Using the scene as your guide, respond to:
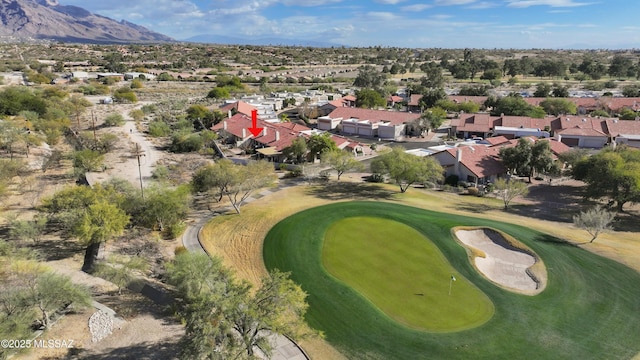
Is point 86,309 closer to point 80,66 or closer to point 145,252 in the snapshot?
point 145,252

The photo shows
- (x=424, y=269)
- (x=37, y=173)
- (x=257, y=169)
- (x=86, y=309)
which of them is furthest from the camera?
(x=37, y=173)

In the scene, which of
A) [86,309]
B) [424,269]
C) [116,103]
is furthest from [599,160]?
[116,103]

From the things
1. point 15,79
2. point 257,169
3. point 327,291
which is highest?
point 15,79

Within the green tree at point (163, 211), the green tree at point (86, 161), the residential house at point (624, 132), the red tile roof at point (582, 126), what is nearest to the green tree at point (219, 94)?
the green tree at point (86, 161)

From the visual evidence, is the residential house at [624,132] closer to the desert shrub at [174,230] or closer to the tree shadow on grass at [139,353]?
the desert shrub at [174,230]

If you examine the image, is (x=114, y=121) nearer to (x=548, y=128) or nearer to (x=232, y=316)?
(x=232, y=316)

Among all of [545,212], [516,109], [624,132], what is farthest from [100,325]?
[516,109]
